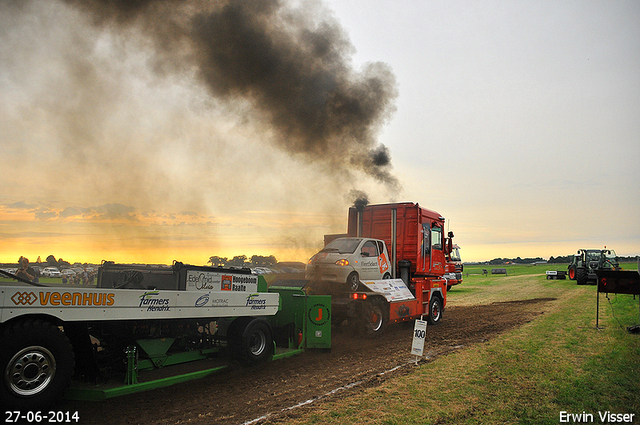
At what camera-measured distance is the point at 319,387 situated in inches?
265

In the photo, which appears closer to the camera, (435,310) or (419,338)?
(419,338)

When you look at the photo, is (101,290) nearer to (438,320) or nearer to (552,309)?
(438,320)

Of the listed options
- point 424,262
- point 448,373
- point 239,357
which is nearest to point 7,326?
point 239,357

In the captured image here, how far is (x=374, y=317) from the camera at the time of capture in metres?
11.3

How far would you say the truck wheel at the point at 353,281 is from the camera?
11.2 metres

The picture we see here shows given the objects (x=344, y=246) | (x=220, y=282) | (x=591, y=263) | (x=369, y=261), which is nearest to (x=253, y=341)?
(x=220, y=282)

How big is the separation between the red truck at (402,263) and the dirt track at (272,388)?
0.77 m

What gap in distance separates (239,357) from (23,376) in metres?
3.34

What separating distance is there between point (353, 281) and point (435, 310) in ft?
Result: 15.3

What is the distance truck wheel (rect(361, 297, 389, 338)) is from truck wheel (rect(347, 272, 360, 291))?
0.51 m

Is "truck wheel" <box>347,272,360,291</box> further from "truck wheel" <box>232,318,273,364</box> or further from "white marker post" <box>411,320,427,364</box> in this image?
"truck wheel" <box>232,318,273,364</box>

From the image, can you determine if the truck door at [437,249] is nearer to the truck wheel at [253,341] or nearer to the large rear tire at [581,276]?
the truck wheel at [253,341]

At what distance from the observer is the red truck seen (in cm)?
1110

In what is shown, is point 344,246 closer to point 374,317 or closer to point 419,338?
point 374,317
